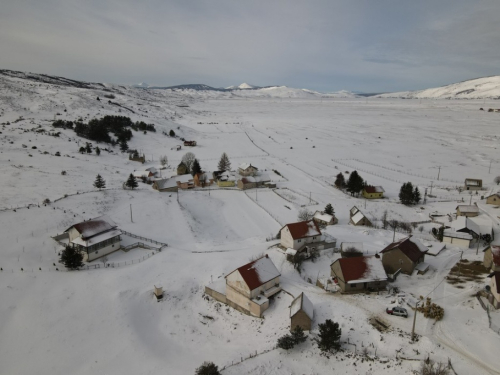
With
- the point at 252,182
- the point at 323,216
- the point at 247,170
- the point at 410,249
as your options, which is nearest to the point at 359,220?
the point at 323,216

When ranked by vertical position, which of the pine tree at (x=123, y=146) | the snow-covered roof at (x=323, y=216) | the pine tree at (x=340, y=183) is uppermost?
the pine tree at (x=123, y=146)

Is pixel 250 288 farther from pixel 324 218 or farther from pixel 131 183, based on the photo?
pixel 131 183

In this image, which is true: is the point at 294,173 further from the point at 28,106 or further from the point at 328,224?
the point at 28,106

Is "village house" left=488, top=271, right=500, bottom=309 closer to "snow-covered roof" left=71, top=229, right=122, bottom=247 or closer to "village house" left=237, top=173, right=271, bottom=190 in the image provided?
"snow-covered roof" left=71, top=229, right=122, bottom=247

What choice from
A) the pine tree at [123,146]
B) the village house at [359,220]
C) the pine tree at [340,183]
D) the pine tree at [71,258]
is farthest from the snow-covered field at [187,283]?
the pine tree at [123,146]

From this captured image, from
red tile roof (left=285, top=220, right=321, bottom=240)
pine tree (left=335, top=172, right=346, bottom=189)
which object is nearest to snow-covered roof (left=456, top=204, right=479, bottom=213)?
pine tree (left=335, top=172, right=346, bottom=189)

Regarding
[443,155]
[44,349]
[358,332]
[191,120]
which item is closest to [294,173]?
[443,155]

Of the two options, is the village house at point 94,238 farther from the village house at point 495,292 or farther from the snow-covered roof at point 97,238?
the village house at point 495,292
